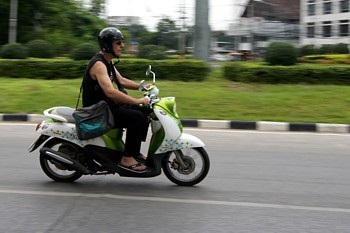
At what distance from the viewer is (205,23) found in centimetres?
1559

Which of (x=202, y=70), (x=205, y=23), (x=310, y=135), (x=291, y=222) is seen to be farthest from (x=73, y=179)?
(x=205, y=23)

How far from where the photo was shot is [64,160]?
16.8 feet

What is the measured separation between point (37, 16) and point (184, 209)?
2371 centimetres

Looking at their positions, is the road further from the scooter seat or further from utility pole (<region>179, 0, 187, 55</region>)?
utility pole (<region>179, 0, 187, 55</region>)

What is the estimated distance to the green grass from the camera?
10.4m

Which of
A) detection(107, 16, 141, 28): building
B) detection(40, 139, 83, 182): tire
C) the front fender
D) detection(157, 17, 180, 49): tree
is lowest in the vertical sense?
detection(40, 139, 83, 182): tire

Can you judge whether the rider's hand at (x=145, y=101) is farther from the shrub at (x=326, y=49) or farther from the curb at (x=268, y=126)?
the shrub at (x=326, y=49)

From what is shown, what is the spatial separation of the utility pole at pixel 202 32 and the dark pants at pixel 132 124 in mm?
10837

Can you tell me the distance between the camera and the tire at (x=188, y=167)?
520 centimetres

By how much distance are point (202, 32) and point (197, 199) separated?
448 inches

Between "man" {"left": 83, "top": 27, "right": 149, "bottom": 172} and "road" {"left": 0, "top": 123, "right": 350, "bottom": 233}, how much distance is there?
1.30 ft

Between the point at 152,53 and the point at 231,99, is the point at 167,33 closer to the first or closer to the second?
the point at 152,53

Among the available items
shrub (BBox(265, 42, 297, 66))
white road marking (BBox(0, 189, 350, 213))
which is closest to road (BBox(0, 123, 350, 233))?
white road marking (BBox(0, 189, 350, 213))

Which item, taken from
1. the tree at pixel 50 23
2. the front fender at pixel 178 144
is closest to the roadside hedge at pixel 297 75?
the front fender at pixel 178 144
